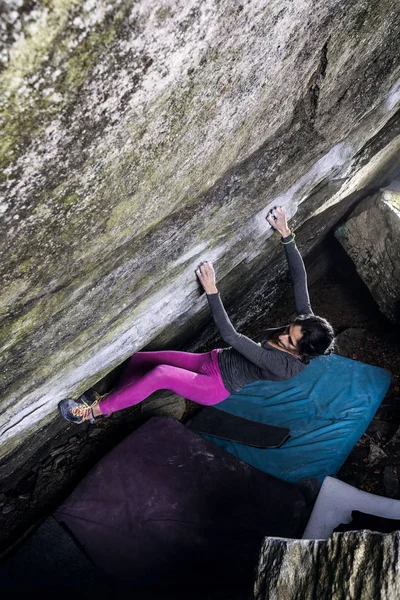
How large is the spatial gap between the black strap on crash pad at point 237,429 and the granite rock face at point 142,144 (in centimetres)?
232

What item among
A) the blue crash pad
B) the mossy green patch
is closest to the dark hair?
the blue crash pad

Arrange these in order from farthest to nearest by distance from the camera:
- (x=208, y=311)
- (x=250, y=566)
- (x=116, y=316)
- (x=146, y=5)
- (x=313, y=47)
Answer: (x=208, y=311)
(x=250, y=566)
(x=116, y=316)
(x=313, y=47)
(x=146, y=5)

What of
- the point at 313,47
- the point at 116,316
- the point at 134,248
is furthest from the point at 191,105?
the point at 116,316

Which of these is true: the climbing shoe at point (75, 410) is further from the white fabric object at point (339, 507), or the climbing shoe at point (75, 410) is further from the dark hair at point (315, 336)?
the white fabric object at point (339, 507)

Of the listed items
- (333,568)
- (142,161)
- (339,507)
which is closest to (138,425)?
(339,507)

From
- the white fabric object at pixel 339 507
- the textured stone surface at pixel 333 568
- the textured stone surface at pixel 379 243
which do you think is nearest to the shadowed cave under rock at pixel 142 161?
the white fabric object at pixel 339 507

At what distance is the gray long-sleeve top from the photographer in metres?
4.12

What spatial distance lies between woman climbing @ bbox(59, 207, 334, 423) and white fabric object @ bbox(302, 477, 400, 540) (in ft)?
5.80

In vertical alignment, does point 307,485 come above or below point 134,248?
below

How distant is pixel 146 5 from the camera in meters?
1.50

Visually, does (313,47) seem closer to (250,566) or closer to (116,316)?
(116,316)

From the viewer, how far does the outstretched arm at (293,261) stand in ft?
14.9

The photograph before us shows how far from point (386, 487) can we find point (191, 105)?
566 cm

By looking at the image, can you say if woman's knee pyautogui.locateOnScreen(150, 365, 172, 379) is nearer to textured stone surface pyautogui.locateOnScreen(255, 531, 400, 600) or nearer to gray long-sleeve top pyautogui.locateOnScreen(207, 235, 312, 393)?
gray long-sleeve top pyautogui.locateOnScreen(207, 235, 312, 393)
